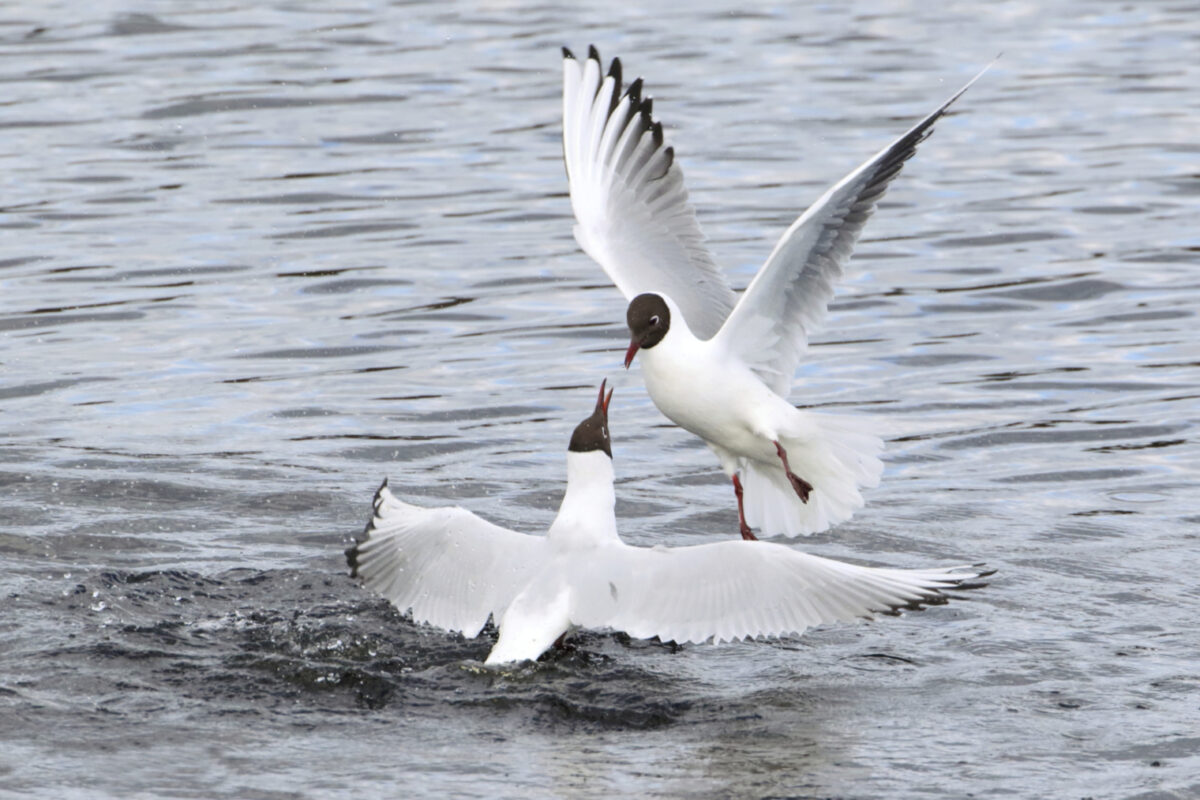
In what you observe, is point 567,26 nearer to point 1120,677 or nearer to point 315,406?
point 315,406

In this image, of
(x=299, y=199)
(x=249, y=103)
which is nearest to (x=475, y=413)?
(x=299, y=199)

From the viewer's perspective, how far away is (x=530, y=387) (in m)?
10.7

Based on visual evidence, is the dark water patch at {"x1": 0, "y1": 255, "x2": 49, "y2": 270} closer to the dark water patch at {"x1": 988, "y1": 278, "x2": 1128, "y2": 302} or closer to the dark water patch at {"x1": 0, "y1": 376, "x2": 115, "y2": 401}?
the dark water patch at {"x1": 0, "y1": 376, "x2": 115, "y2": 401}

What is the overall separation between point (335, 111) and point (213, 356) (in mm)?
6249

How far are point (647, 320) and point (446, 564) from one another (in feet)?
4.59

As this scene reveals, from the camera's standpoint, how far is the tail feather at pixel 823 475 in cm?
800

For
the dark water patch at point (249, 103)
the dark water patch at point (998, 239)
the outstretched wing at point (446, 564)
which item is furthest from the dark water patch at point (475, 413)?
the dark water patch at point (249, 103)

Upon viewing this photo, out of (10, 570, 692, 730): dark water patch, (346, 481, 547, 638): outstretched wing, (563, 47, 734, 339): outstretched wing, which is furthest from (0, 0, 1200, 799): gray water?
(563, 47, 734, 339): outstretched wing

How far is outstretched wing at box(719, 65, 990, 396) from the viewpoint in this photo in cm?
755

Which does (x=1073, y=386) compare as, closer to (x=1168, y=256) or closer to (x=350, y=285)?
(x=1168, y=256)

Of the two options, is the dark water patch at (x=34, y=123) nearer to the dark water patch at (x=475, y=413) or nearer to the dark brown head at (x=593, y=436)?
the dark water patch at (x=475, y=413)

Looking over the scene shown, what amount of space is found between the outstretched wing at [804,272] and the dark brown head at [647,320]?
0.26 metres

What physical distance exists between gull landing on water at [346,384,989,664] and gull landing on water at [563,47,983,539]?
0.75 m

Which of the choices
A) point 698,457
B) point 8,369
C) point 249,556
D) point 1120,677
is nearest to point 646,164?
point 698,457
